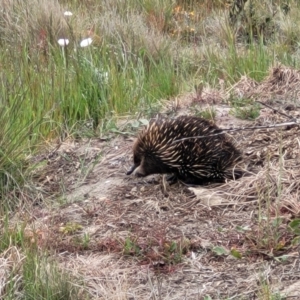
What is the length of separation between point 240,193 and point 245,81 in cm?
198

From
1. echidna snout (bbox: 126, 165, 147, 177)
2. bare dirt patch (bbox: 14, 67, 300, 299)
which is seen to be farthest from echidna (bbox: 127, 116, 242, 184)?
bare dirt patch (bbox: 14, 67, 300, 299)

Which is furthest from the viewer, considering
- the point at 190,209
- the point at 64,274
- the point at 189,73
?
the point at 189,73

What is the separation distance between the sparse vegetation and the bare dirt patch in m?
0.01

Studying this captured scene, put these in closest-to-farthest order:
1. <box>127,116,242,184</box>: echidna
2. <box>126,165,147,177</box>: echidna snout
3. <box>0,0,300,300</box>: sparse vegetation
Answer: <box>0,0,300,300</box>: sparse vegetation, <box>127,116,242,184</box>: echidna, <box>126,165,147,177</box>: echidna snout

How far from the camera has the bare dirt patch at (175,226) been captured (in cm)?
389

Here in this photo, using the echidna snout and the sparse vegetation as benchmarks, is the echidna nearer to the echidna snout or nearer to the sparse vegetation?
the echidna snout

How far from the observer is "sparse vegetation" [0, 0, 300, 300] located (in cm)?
407

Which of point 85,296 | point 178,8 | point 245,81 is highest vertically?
point 85,296

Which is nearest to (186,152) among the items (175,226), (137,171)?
(137,171)

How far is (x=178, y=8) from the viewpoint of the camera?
10305 mm

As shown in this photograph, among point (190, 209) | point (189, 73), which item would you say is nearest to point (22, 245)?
point (190, 209)

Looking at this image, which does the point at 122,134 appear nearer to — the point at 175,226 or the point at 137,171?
the point at 137,171

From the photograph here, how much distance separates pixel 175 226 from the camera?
4.53m

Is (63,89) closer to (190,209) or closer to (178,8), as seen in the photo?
(190,209)
